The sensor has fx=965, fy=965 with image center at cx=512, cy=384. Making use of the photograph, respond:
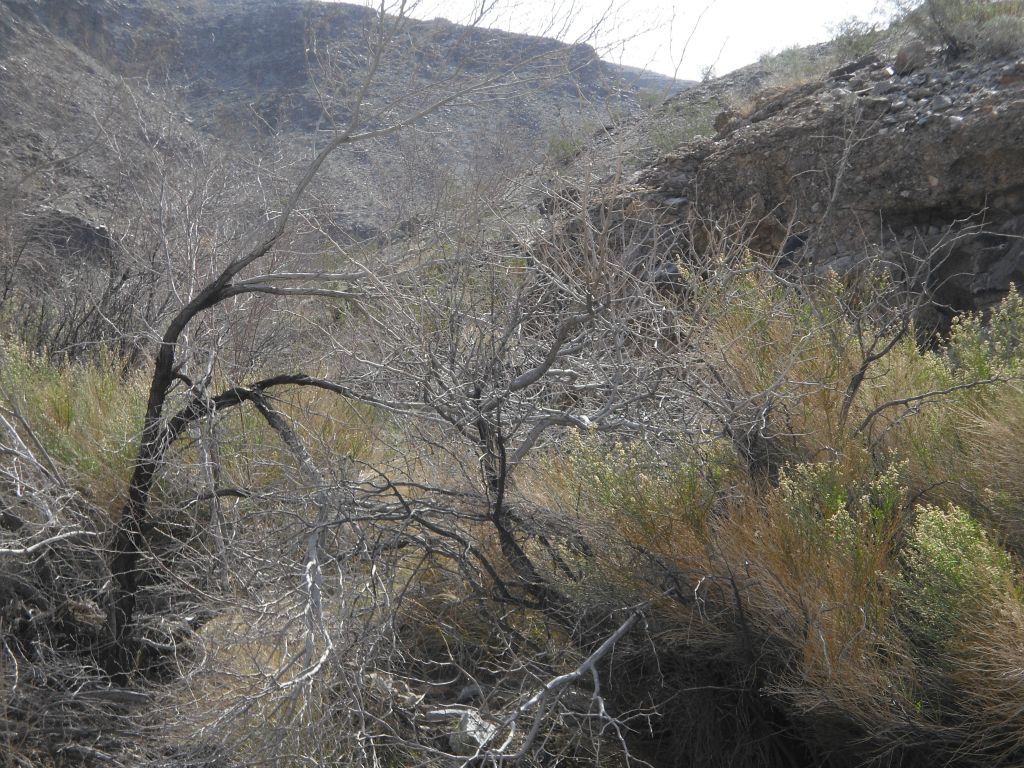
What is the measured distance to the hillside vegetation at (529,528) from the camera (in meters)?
3.29

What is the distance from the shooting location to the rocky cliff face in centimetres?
703

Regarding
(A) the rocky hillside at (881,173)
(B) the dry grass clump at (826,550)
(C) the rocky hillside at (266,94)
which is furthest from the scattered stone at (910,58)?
(B) the dry grass clump at (826,550)

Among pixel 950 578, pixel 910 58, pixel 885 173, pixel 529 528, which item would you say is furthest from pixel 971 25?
pixel 950 578

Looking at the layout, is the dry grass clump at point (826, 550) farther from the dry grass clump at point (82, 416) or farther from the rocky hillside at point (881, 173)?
the dry grass clump at point (82, 416)

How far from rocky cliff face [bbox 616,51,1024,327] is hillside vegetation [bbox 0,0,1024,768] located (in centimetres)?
174

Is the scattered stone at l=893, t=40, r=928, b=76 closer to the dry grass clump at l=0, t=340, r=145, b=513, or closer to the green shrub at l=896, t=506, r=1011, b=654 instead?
the green shrub at l=896, t=506, r=1011, b=654

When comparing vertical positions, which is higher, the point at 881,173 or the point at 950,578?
the point at 881,173

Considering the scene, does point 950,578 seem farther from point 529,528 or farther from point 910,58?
point 910,58

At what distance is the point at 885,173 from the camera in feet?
25.8

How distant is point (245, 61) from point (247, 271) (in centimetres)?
857

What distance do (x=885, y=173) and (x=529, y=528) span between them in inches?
207

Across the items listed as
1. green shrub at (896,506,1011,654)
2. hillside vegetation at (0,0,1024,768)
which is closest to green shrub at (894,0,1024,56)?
hillside vegetation at (0,0,1024,768)

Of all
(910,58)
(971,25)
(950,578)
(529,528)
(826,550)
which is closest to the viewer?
(950,578)

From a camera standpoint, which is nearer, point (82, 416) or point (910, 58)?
point (82, 416)
